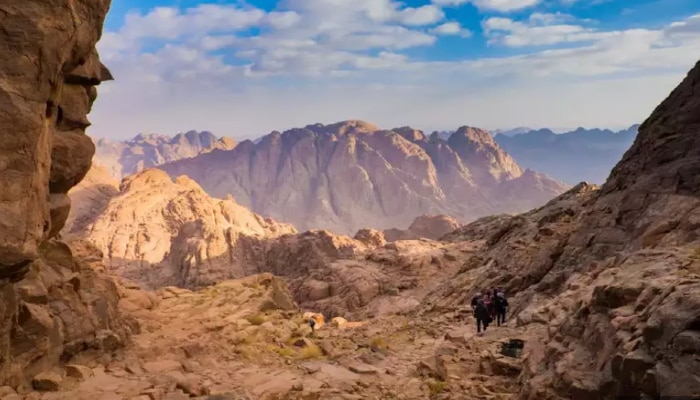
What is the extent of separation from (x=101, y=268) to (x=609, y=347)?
2252 cm

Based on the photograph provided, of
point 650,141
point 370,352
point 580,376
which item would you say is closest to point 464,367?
point 370,352

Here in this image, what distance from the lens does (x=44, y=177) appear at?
12.0 metres

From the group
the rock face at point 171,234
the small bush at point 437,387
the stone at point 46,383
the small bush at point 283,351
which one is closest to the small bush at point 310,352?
the small bush at point 283,351

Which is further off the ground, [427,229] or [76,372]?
[76,372]

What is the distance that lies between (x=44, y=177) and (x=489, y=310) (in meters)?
19.7

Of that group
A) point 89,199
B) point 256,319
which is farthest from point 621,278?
point 89,199

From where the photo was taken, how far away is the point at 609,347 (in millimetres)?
9711

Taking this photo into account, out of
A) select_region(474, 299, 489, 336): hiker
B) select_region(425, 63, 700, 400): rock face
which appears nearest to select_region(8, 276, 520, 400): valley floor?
select_region(474, 299, 489, 336): hiker

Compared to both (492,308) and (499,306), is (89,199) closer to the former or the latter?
(492,308)

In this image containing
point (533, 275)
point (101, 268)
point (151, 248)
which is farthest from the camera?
point (151, 248)

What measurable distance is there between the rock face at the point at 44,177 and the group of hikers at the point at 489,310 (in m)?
15.3

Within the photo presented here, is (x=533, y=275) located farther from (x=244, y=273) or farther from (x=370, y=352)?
(x=244, y=273)

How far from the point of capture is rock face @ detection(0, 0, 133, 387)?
9.98 metres

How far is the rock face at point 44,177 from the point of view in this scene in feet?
32.7
